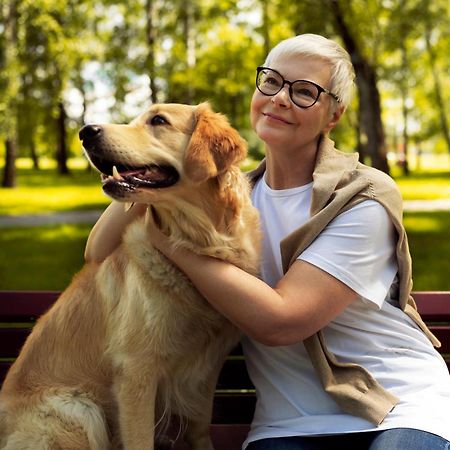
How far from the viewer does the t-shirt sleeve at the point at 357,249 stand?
A: 214 centimetres

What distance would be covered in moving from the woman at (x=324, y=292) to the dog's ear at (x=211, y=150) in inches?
6.8

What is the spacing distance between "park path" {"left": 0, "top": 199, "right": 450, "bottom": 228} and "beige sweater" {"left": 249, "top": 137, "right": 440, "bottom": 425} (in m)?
11.2

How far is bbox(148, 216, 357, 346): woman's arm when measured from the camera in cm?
209

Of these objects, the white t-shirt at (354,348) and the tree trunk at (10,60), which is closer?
the white t-shirt at (354,348)

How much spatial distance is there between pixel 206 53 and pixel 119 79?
11.5 feet

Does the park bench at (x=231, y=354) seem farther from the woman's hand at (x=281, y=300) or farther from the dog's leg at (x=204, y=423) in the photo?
the woman's hand at (x=281, y=300)

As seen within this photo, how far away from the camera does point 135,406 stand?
7.49ft

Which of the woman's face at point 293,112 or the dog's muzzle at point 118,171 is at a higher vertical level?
the woman's face at point 293,112

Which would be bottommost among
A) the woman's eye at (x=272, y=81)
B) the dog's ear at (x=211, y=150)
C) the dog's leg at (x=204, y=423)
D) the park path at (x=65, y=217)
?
the park path at (x=65, y=217)

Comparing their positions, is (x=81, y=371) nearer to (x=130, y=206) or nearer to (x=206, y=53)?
(x=130, y=206)

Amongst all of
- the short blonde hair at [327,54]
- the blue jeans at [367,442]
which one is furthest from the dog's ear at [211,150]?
the blue jeans at [367,442]

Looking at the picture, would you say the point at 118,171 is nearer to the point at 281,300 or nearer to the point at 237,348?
the point at 281,300

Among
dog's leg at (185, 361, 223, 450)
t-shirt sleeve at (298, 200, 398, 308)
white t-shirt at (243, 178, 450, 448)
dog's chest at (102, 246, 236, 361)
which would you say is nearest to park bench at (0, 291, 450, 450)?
dog's leg at (185, 361, 223, 450)

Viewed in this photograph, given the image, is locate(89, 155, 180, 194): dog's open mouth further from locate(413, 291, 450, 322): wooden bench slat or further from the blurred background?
the blurred background
